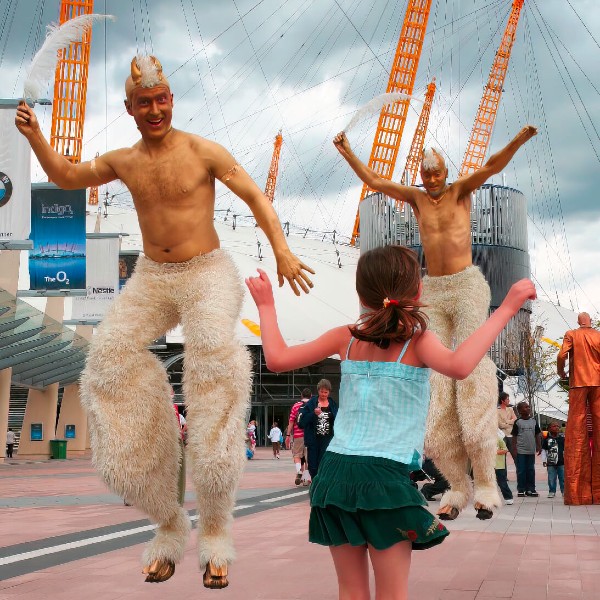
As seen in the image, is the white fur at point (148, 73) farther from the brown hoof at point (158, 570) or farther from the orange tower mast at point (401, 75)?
the orange tower mast at point (401, 75)

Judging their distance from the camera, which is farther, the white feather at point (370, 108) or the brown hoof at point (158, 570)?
the white feather at point (370, 108)

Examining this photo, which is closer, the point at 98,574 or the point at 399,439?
the point at 399,439

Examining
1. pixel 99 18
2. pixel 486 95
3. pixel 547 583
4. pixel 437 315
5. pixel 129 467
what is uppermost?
pixel 486 95

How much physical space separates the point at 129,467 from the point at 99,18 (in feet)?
Answer: 7.27

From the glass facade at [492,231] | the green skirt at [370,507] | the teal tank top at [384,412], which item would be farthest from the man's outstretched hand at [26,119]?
the glass facade at [492,231]

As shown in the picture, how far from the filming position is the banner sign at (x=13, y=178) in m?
17.1

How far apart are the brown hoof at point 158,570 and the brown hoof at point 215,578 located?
0.23 metres

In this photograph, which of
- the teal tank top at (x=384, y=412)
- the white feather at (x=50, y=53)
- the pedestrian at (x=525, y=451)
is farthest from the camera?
the pedestrian at (x=525, y=451)

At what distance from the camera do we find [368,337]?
315 cm

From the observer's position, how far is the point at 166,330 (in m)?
4.59

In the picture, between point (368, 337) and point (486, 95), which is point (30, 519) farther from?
point (486, 95)

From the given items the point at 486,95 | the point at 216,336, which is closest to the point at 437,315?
the point at 216,336

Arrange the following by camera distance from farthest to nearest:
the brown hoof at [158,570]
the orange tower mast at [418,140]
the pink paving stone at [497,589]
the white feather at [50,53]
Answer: the orange tower mast at [418,140]
the pink paving stone at [497,589]
the white feather at [50,53]
the brown hoof at [158,570]

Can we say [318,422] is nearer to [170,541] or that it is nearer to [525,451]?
[525,451]
